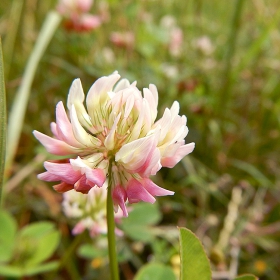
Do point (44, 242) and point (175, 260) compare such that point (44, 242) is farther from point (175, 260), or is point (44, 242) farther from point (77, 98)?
point (77, 98)

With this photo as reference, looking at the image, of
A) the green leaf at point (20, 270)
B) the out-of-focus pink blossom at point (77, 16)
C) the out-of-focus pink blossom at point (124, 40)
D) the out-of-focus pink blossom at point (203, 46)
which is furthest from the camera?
the out-of-focus pink blossom at point (203, 46)

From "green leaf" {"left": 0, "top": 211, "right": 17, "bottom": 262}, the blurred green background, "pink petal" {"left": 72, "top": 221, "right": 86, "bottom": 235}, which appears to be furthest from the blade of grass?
"pink petal" {"left": 72, "top": 221, "right": 86, "bottom": 235}

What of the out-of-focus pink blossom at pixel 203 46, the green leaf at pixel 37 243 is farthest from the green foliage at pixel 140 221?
the out-of-focus pink blossom at pixel 203 46

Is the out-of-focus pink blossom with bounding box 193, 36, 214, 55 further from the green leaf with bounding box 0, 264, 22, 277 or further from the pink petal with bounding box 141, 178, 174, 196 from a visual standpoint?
the pink petal with bounding box 141, 178, 174, 196

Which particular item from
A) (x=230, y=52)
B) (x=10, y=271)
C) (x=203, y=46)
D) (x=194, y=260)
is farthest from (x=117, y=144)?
(x=203, y=46)

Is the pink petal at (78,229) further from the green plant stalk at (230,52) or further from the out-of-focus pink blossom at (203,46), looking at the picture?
the out-of-focus pink blossom at (203,46)

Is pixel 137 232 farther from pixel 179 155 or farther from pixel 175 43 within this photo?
pixel 175 43
